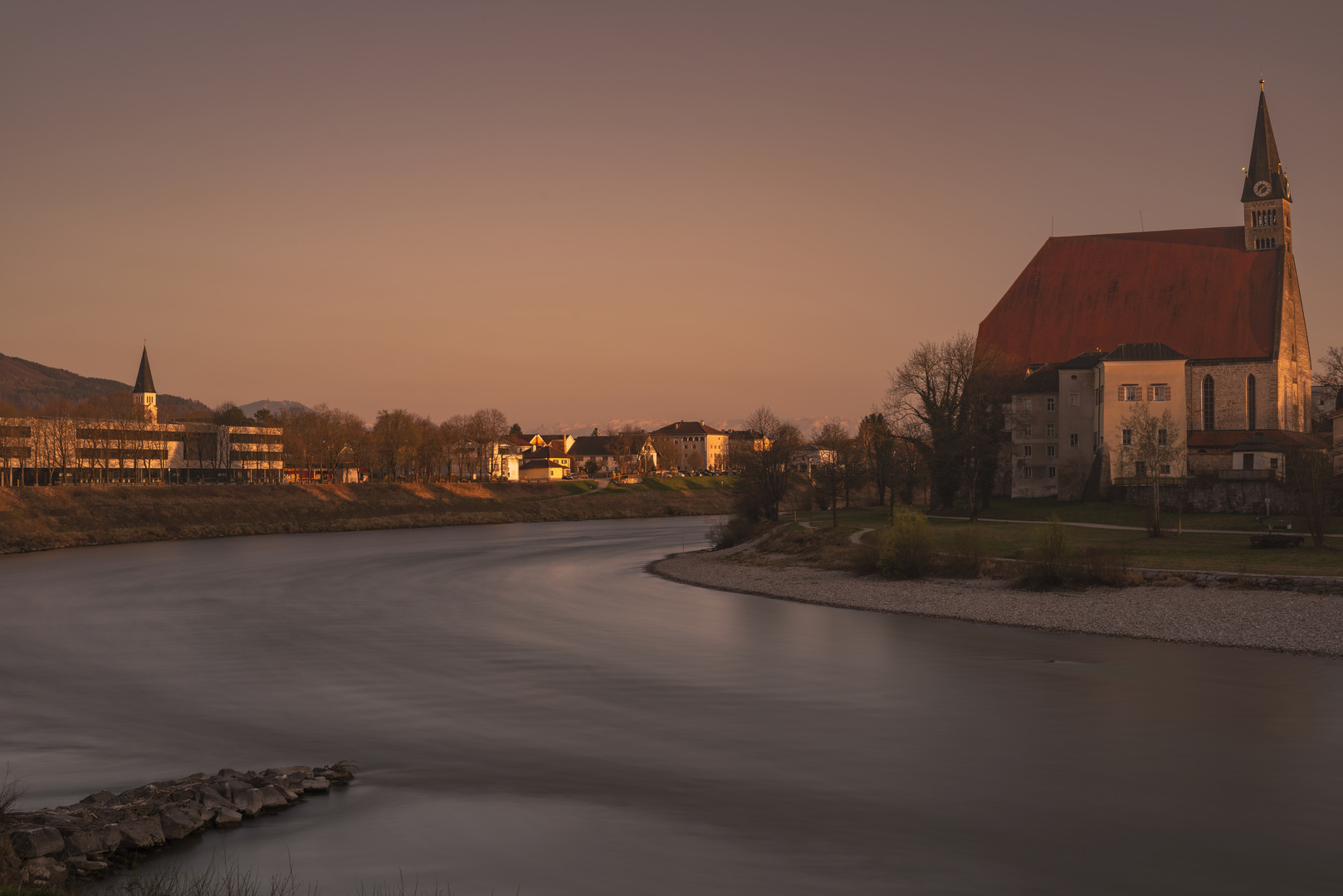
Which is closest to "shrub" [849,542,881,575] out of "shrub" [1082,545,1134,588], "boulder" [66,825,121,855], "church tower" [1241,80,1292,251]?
"shrub" [1082,545,1134,588]

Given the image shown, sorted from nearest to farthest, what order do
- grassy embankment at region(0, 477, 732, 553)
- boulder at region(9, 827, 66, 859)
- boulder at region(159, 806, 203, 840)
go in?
boulder at region(9, 827, 66, 859) < boulder at region(159, 806, 203, 840) < grassy embankment at region(0, 477, 732, 553)

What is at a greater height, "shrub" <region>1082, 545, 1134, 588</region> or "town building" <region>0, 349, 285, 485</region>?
"town building" <region>0, 349, 285, 485</region>

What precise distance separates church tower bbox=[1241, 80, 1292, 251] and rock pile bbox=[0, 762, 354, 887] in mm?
69718

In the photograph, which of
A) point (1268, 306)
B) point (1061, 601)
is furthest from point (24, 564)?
point (1268, 306)

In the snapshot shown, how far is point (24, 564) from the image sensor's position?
5112 cm

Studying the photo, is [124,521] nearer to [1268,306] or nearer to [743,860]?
[743,860]

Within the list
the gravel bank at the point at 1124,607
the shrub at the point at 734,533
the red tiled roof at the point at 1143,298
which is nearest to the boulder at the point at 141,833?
the gravel bank at the point at 1124,607

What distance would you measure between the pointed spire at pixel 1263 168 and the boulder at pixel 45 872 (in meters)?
74.6

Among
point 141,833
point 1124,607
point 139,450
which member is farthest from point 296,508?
point 141,833

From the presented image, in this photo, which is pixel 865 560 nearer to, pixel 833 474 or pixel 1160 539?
pixel 1160 539

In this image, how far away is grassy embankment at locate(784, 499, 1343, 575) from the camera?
30.4 m

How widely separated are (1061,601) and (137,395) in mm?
127232

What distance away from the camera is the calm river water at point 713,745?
476 inches

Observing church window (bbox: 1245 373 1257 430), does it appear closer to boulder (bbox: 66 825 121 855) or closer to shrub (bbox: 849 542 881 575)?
shrub (bbox: 849 542 881 575)
